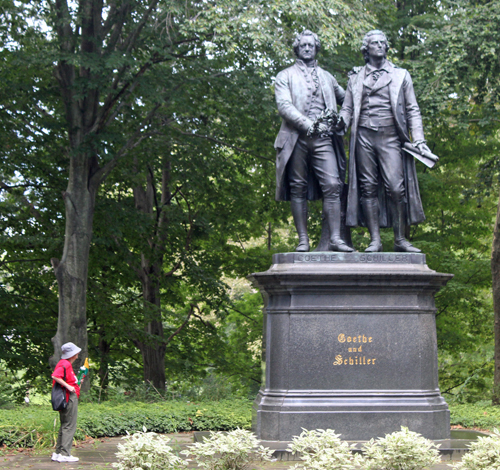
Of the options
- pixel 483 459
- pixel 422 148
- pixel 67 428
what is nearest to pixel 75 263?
pixel 67 428

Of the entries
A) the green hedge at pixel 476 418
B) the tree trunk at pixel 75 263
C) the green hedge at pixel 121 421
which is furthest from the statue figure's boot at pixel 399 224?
the tree trunk at pixel 75 263

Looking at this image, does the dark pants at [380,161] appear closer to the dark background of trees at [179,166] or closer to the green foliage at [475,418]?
the green foliage at [475,418]

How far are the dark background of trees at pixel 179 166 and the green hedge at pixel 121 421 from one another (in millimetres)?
2810

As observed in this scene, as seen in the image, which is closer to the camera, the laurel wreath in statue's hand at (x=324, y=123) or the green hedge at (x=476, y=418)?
the laurel wreath in statue's hand at (x=324, y=123)

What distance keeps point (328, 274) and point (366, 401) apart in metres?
1.33

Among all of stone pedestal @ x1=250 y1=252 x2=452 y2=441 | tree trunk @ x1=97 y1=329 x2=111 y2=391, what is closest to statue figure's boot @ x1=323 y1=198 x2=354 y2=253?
stone pedestal @ x1=250 y1=252 x2=452 y2=441

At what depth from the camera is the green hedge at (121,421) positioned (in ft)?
25.9

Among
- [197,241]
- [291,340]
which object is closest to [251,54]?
[197,241]

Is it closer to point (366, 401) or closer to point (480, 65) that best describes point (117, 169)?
point (480, 65)

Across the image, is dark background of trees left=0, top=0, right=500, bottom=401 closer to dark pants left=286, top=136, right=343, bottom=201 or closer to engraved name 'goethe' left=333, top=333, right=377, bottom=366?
dark pants left=286, top=136, right=343, bottom=201

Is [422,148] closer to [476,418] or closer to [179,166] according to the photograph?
[476,418]

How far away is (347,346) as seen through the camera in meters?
7.28

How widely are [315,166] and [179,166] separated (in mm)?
10062

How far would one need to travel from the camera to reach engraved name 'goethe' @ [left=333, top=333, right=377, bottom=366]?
7.26m
